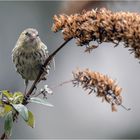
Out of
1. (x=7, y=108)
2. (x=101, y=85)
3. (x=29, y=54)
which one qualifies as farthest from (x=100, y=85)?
(x=29, y=54)

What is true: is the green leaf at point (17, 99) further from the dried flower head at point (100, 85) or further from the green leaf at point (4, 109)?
the dried flower head at point (100, 85)

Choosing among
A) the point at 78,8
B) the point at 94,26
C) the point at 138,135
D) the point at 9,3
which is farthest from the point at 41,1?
the point at 94,26

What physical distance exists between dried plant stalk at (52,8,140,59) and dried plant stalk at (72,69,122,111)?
0.12 meters

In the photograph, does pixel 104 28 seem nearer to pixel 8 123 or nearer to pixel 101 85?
pixel 101 85

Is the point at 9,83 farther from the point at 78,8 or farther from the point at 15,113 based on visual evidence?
the point at 15,113

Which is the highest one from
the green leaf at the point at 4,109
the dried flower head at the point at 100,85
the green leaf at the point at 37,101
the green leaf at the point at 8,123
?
the dried flower head at the point at 100,85

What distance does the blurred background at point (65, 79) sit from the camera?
7996mm

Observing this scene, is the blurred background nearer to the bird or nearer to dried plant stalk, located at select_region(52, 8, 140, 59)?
the bird

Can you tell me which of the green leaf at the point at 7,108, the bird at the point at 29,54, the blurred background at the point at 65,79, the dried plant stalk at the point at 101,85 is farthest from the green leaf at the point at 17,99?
the blurred background at the point at 65,79

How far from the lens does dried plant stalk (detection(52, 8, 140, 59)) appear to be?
228 centimetres

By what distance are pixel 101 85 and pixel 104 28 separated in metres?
0.20

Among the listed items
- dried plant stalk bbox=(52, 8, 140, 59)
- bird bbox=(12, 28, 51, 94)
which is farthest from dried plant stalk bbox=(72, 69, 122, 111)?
bird bbox=(12, 28, 51, 94)

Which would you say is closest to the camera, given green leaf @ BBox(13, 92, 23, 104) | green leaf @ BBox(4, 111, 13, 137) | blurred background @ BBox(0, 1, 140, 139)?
green leaf @ BBox(4, 111, 13, 137)

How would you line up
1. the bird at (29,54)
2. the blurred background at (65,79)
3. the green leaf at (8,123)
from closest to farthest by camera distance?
1. the green leaf at (8,123)
2. the bird at (29,54)
3. the blurred background at (65,79)
